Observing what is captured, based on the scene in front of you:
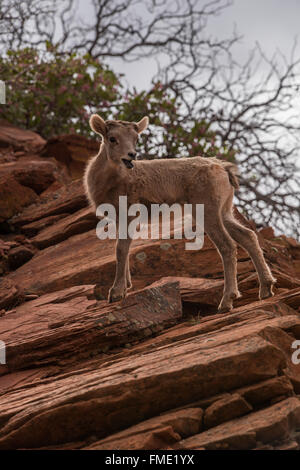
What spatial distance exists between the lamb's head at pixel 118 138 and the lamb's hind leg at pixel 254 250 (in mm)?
2035

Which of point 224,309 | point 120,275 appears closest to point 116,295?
point 120,275

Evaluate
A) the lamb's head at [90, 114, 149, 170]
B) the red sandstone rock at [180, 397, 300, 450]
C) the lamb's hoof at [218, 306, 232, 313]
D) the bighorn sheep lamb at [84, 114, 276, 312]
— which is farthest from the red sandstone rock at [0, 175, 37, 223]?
the red sandstone rock at [180, 397, 300, 450]

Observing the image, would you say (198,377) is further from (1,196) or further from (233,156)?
(233,156)

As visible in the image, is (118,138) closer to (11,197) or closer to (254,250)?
(254,250)

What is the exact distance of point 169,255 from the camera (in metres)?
9.75

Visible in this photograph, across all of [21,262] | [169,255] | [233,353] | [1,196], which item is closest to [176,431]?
[233,353]

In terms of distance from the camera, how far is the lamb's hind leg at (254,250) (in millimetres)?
7789

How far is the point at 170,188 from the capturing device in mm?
8289

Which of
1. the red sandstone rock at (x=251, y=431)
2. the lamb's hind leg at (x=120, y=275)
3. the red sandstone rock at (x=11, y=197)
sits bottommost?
the red sandstone rock at (x=251, y=431)

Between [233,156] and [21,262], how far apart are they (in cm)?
768

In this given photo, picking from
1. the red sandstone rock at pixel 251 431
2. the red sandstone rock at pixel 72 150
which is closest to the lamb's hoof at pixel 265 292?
the red sandstone rock at pixel 251 431

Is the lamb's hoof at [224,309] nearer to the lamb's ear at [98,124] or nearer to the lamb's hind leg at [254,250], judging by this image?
the lamb's hind leg at [254,250]

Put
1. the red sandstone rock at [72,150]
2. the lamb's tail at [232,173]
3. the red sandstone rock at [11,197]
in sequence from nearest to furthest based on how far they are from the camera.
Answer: the lamb's tail at [232,173] → the red sandstone rock at [11,197] → the red sandstone rock at [72,150]

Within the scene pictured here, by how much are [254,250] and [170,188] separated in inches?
67.8
